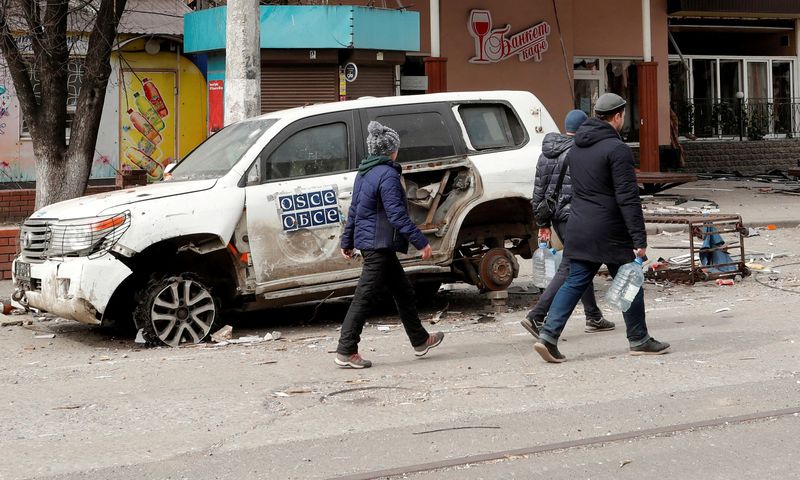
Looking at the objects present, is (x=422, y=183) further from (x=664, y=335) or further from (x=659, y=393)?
(x=659, y=393)

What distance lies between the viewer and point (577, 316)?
Answer: 10008mm

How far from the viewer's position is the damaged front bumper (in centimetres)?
850

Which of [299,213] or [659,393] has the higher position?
[299,213]

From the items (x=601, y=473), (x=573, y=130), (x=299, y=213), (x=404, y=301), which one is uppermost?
(x=573, y=130)

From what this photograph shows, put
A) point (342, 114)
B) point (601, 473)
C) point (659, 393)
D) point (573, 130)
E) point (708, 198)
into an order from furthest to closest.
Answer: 1. point (708, 198)
2. point (342, 114)
3. point (573, 130)
4. point (659, 393)
5. point (601, 473)

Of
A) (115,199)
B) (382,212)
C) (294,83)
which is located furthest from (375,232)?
(294,83)

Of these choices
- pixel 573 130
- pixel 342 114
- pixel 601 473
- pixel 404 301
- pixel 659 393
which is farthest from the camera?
pixel 342 114

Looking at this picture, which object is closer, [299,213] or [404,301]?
[404,301]

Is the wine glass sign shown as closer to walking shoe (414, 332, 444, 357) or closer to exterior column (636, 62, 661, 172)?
exterior column (636, 62, 661, 172)

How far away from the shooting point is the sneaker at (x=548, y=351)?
306 inches

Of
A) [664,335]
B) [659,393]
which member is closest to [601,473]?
[659,393]

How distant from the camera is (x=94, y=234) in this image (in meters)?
8.56

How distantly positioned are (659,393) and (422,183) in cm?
367

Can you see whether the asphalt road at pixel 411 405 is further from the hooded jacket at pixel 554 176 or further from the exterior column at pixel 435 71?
the exterior column at pixel 435 71
